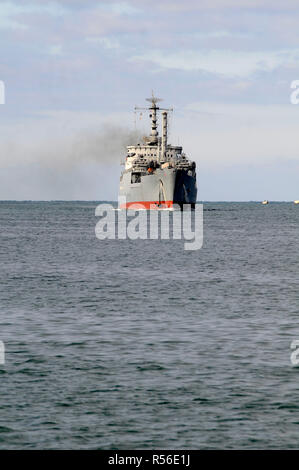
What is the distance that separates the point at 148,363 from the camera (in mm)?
21531

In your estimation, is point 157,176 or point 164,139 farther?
point 164,139

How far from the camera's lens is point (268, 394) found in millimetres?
18453

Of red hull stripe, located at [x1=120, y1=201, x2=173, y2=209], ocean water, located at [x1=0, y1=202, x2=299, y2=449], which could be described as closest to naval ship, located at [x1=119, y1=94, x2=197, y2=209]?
red hull stripe, located at [x1=120, y1=201, x2=173, y2=209]

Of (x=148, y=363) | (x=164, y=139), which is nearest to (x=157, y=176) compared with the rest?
(x=164, y=139)

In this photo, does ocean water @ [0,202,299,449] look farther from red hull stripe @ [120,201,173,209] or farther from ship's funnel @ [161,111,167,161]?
ship's funnel @ [161,111,167,161]

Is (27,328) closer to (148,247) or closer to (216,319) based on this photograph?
(216,319)

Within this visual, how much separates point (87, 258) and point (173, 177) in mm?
100097

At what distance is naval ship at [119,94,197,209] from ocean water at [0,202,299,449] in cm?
11702

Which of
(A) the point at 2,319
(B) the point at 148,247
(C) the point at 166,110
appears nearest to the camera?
(A) the point at 2,319

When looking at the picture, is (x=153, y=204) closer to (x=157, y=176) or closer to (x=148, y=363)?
(x=157, y=176)

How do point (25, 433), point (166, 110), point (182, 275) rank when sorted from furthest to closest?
point (166, 110)
point (182, 275)
point (25, 433)

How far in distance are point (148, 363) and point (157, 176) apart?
140 m
